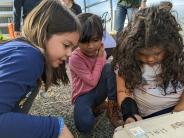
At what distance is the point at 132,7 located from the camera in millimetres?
3342

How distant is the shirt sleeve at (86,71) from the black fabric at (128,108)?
40cm

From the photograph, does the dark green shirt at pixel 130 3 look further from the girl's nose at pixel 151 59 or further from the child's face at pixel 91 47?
the girl's nose at pixel 151 59

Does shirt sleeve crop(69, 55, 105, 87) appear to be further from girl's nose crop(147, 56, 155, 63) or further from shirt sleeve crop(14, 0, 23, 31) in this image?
shirt sleeve crop(14, 0, 23, 31)

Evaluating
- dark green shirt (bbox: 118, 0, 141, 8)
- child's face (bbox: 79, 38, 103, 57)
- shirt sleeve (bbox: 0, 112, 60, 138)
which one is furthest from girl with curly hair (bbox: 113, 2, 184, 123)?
dark green shirt (bbox: 118, 0, 141, 8)

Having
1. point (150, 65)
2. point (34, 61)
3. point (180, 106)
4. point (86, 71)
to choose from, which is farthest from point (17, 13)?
point (34, 61)

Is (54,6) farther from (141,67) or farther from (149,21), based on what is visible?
(141,67)

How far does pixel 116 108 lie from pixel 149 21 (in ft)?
1.39

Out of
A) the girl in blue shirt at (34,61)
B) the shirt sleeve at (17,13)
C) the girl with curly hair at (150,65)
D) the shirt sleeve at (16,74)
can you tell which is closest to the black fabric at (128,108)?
the girl with curly hair at (150,65)

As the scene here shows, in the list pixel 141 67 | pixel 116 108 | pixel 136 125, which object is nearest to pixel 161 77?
pixel 141 67

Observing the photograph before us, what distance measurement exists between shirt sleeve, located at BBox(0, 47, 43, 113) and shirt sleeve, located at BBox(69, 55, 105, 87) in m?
0.79

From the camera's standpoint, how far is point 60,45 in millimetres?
1084

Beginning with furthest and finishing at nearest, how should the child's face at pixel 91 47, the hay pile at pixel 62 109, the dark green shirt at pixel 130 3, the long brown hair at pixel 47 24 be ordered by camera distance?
the dark green shirt at pixel 130 3, the hay pile at pixel 62 109, the child's face at pixel 91 47, the long brown hair at pixel 47 24

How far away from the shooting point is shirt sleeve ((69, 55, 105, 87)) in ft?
5.84

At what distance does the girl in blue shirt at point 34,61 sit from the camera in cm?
95
